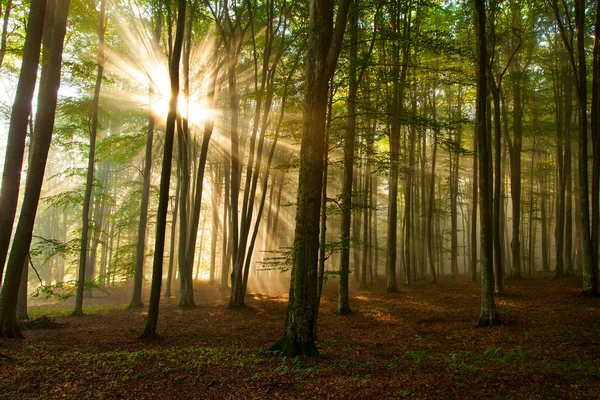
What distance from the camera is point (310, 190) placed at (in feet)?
20.8

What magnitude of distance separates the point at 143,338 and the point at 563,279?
17.1 m

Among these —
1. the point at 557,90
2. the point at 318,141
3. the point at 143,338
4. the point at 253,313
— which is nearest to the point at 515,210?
the point at 557,90

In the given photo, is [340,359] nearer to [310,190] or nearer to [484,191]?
[310,190]

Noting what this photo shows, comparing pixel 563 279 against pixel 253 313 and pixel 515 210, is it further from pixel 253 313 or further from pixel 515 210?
pixel 253 313

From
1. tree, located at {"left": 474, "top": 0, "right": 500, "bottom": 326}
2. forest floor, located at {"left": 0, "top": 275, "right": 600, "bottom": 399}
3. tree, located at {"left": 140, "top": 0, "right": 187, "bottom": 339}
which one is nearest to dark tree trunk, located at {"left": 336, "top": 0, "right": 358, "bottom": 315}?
forest floor, located at {"left": 0, "top": 275, "right": 600, "bottom": 399}

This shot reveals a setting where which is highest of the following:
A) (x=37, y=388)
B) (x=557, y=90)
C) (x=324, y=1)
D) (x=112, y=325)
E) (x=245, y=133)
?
(x=557, y=90)

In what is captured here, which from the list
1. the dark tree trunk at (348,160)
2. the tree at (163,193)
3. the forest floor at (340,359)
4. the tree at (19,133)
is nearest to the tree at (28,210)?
the tree at (19,133)

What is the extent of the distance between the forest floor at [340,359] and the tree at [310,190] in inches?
20.6

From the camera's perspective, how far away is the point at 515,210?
16.8 metres

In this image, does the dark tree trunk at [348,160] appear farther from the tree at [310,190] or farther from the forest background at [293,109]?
the tree at [310,190]

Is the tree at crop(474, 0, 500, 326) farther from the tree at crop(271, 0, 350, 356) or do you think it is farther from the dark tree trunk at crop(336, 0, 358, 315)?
the tree at crop(271, 0, 350, 356)

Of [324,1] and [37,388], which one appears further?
[324,1]

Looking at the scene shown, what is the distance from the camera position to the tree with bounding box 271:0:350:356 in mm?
6164

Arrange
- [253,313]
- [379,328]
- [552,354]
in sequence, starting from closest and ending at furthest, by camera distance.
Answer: [552,354]
[379,328]
[253,313]
